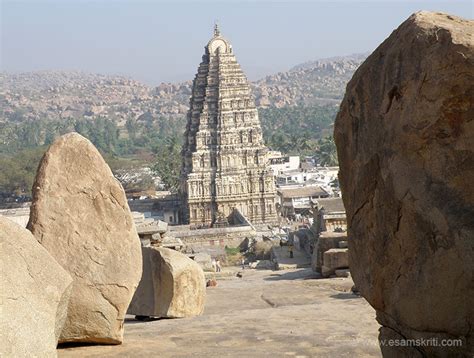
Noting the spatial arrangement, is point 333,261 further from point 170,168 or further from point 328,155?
point 328,155

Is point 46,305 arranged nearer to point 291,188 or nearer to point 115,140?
point 291,188

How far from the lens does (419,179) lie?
169 inches

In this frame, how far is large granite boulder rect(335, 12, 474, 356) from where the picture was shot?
410cm

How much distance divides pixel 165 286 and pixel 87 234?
2.02 metres

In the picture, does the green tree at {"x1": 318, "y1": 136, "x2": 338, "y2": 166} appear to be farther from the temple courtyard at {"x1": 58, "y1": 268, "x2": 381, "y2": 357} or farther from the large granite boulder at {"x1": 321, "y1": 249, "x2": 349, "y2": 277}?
the temple courtyard at {"x1": 58, "y1": 268, "x2": 381, "y2": 357}

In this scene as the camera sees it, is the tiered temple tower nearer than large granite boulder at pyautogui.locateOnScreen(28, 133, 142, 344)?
No

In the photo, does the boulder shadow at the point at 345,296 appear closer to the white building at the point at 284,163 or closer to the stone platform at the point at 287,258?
the stone platform at the point at 287,258

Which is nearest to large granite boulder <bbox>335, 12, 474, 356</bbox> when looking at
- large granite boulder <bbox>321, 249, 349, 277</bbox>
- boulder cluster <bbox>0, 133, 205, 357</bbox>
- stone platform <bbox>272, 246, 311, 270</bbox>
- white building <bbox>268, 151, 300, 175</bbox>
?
boulder cluster <bbox>0, 133, 205, 357</bbox>

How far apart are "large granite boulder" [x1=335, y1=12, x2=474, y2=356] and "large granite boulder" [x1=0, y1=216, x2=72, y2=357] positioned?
1540mm

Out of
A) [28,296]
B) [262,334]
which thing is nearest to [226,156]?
[262,334]

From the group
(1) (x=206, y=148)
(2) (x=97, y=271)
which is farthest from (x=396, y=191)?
(1) (x=206, y=148)

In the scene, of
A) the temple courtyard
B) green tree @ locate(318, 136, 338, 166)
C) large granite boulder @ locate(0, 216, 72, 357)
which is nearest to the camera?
large granite boulder @ locate(0, 216, 72, 357)

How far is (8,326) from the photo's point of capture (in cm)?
405

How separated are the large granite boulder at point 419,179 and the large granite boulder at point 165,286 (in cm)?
375
